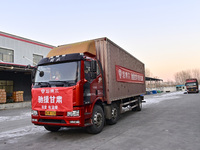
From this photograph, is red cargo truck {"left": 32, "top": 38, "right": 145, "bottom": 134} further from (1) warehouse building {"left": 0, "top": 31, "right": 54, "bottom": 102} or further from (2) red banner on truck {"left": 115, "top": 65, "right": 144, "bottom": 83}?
(1) warehouse building {"left": 0, "top": 31, "right": 54, "bottom": 102}

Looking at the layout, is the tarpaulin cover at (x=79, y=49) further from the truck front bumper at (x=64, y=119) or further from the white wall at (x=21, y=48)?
the white wall at (x=21, y=48)

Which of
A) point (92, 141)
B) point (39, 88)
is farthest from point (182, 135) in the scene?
point (39, 88)

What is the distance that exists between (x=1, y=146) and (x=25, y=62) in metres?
21.7

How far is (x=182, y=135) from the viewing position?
5320mm

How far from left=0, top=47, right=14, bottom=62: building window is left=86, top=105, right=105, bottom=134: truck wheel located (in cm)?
2055

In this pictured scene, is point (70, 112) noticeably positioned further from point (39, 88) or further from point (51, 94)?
point (39, 88)

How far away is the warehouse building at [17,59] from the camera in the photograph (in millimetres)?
19875

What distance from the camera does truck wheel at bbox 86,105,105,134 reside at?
223 inches

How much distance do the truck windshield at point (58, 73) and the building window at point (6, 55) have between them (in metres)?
19.2

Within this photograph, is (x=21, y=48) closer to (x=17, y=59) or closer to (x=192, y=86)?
(x=17, y=59)

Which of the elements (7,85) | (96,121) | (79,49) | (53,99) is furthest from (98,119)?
(7,85)

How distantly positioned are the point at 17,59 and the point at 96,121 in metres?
21.7

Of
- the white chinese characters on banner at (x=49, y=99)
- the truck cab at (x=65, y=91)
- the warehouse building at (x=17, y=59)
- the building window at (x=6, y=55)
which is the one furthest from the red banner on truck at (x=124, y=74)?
the building window at (x=6, y=55)

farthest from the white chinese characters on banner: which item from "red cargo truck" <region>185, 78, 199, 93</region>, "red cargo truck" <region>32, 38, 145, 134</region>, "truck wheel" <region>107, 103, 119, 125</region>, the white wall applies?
"red cargo truck" <region>185, 78, 199, 93</region>
